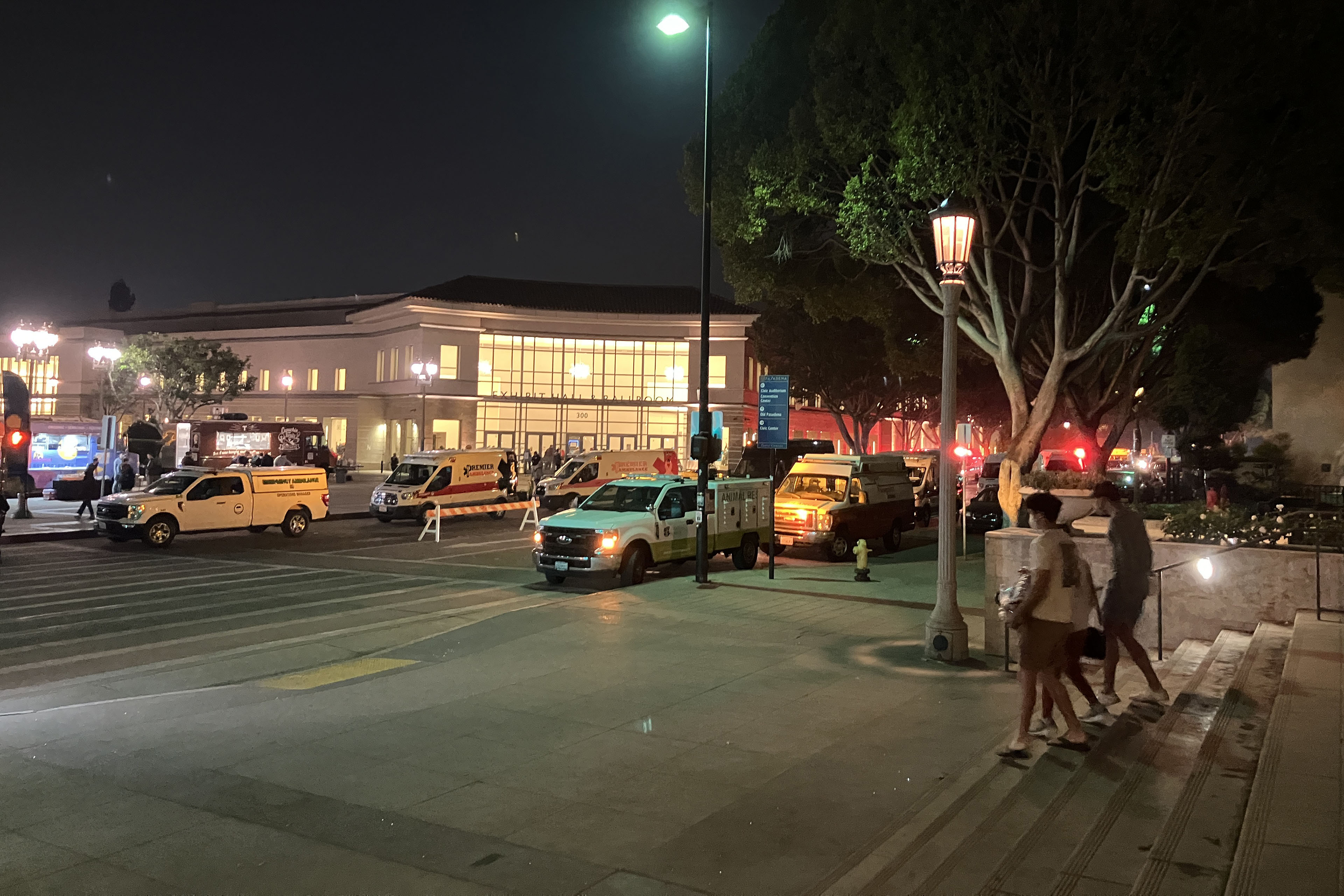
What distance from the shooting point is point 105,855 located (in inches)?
199

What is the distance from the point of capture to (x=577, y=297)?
7056cm

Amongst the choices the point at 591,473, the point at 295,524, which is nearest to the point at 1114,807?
the point at 295,524

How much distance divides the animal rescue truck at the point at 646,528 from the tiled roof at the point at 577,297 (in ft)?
151

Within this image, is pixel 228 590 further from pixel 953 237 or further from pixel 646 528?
pixel 953 237

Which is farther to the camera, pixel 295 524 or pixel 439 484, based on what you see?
pixel 439 484

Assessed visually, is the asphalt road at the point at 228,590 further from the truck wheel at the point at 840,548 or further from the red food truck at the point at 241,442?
the red food truck at the point at 241,442

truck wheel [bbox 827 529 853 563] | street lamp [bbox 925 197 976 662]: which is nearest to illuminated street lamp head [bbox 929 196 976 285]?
street lamp [bbox 925 197 976 662]

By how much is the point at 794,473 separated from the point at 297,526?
12.8 meters

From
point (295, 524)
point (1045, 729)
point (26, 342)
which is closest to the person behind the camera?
point (1045, 729)

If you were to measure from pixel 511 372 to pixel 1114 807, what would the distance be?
62565 mm

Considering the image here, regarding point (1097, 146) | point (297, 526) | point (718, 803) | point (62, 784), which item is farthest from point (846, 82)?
point (297, 526)

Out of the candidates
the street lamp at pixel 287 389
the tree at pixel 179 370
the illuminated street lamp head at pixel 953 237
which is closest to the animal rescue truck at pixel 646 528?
the illuminated street lamp head at pixel 953 237

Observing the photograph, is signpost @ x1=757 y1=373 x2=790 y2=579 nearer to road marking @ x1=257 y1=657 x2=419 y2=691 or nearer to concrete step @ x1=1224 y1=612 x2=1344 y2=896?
road marking @ x1=257 y1=657 x2=419 y2=691

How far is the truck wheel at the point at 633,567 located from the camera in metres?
15.8
